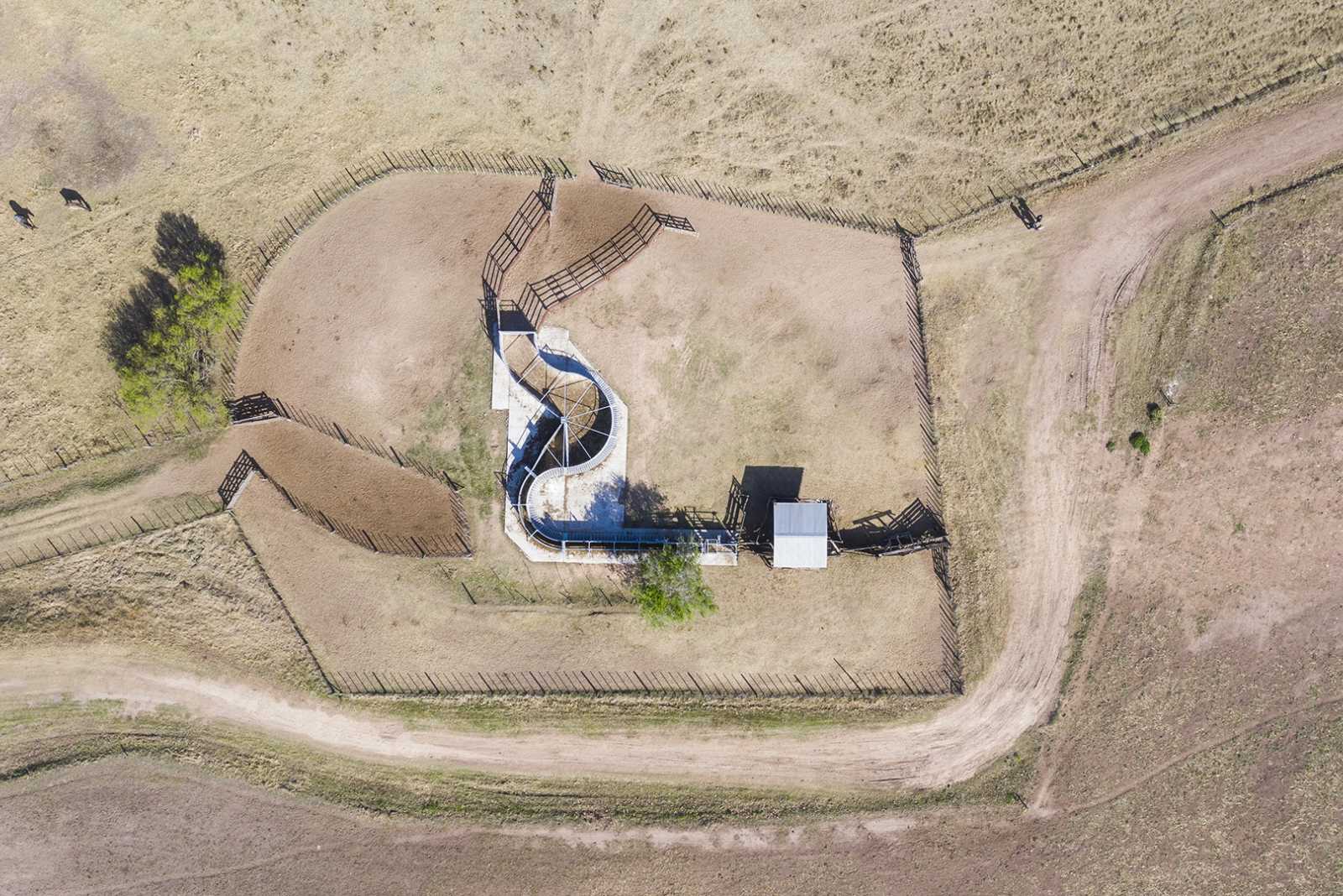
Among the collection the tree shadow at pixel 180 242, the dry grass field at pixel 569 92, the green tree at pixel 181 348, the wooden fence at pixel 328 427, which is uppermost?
the dry grass field at pixel 569 92

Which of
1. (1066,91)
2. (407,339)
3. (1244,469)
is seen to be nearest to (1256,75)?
(1066,91)

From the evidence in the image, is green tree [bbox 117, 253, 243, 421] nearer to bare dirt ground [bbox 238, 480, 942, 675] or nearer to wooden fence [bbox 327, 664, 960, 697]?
bare dirt ground [bbox 238, 480, 942, 675]

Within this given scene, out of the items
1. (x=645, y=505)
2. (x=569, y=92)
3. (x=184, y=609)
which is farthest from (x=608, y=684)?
(x=569, y=92)

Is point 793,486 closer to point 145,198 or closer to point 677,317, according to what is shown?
point 677,317

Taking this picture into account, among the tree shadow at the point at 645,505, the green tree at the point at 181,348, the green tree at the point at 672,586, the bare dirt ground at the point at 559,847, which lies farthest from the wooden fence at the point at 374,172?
the bare dirt ground at the point at 559,847

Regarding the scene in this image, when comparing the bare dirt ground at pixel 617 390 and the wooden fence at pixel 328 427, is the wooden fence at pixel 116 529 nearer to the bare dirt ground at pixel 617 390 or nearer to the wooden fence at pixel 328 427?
the wooden fence at pixel 328 427
